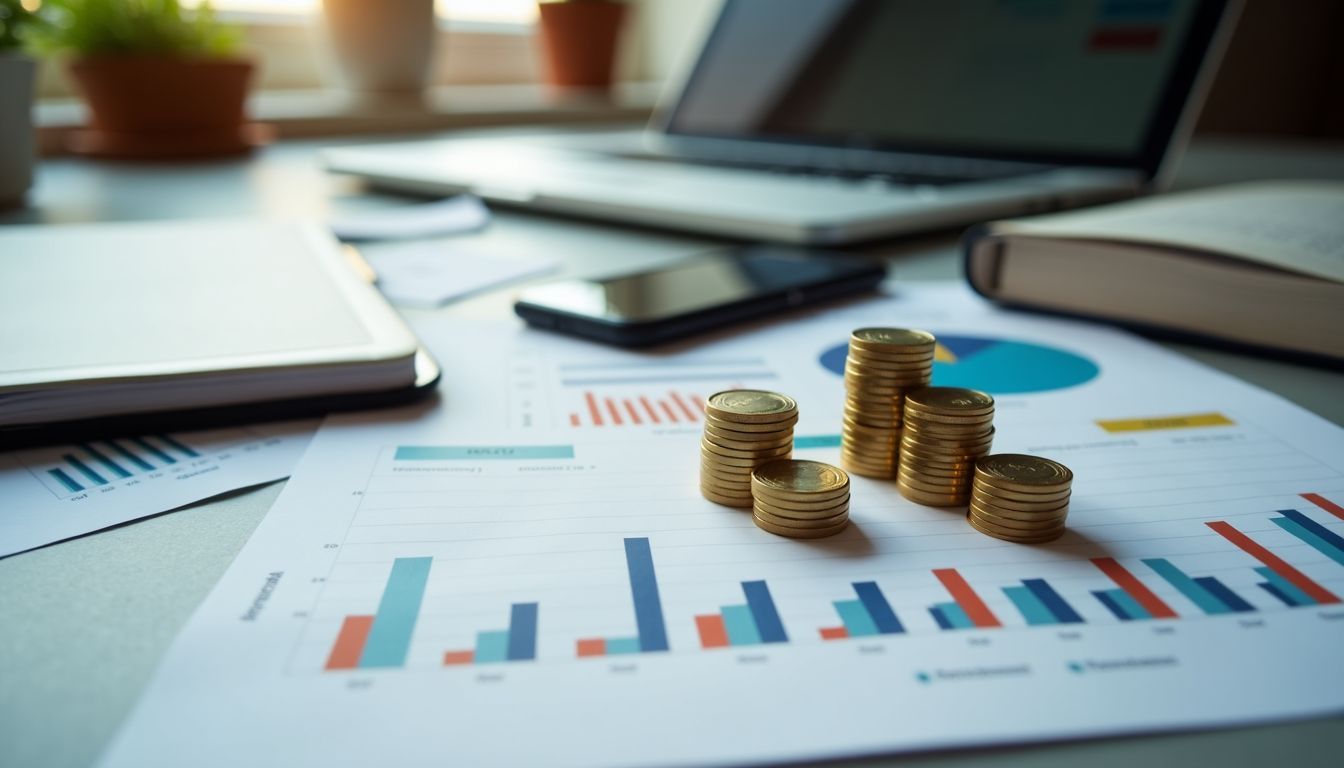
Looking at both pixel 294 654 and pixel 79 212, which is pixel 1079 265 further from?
pixel 79 212

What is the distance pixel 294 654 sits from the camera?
12.3 inches

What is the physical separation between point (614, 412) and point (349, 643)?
9.3 inches

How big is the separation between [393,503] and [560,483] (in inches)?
2.9

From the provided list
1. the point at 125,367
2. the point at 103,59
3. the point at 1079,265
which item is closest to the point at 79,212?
the point at 103,59

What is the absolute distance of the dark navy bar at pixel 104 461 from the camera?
0.45m

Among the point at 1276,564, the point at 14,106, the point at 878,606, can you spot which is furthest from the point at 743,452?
the point at 14,106

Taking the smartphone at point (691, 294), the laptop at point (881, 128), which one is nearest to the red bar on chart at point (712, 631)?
the smartphone at point (691, 294)

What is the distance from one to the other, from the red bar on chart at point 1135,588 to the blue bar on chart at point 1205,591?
0.04 feet

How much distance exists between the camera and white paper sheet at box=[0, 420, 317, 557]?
404mm

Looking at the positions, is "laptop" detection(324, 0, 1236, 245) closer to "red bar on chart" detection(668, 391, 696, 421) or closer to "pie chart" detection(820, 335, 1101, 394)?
"pie chart" detection(820, 335, 1101, 394)

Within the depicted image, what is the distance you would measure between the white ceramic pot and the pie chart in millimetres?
930

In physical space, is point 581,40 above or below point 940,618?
above

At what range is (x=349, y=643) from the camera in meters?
0.32

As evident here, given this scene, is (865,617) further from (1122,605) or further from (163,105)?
(163,105)
